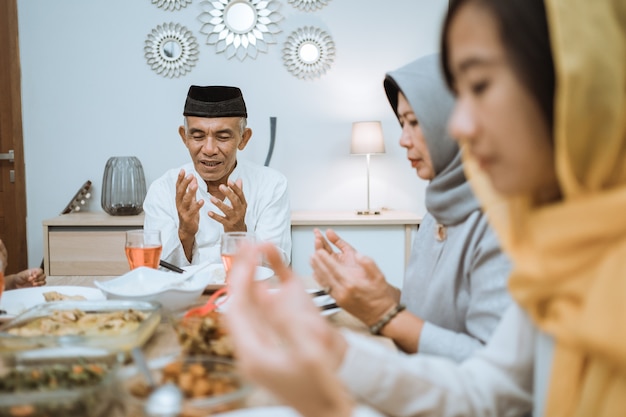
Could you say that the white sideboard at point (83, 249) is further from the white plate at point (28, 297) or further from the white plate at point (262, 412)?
the white plate at point (262, 412)

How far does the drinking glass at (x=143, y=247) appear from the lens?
140cm

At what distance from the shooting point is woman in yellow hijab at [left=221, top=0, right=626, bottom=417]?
582 millimetres

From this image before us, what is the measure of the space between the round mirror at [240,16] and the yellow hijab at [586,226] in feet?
10.7

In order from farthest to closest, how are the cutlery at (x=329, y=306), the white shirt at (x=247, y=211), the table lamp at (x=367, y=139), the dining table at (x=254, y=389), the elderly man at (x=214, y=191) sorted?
1. the table lamp at (x=367, y=139)
2. the white shirt at (x=247, y=211)
3. the elderly man at (x=214, y=191)
4. the cutlery at (x=329, y=306)
5. the dining table at (x=254, y=389)

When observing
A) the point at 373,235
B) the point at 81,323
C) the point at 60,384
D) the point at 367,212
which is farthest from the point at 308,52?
the point at 60,384

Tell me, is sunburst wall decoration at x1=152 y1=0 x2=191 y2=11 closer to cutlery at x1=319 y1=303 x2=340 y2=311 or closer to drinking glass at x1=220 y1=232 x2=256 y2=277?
drinking glass at x1=220 y1=232 x2=256 y2=277

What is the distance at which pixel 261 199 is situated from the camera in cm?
277

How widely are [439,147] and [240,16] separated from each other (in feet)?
8.92

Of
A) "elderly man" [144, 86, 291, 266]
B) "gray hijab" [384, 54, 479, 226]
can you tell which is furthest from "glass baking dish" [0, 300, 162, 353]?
"elderly man" [144, 86, 291, 266]

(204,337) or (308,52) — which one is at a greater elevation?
(308,52)

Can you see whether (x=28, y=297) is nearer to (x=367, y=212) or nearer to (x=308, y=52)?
(x=367, y=212)

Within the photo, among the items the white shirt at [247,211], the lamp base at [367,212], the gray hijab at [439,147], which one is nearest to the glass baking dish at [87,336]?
the gray hijab at [439,147]

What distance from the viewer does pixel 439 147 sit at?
4.50ft

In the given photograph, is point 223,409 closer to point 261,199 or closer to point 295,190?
point 261,199
